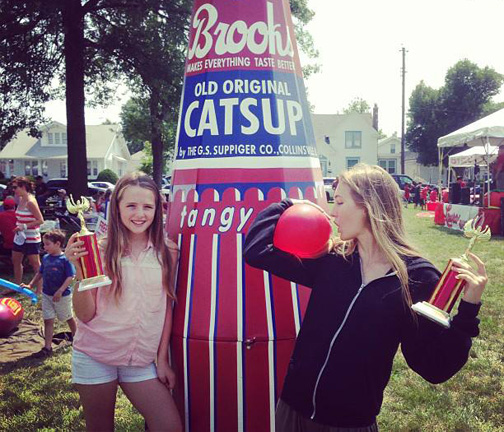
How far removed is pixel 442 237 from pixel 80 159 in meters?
10.2

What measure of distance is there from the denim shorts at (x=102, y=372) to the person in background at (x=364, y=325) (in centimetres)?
78

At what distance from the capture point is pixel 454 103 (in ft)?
148

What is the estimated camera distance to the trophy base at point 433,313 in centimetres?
179

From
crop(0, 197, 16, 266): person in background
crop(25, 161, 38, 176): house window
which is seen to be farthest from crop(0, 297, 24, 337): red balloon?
crop(25, 161, 38, 176): house window

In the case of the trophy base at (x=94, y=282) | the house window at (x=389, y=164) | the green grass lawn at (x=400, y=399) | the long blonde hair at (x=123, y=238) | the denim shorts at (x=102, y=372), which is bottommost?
the green grass lawn at (x=400, y=399)

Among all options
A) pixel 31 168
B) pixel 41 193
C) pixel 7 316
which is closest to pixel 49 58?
pixel 41 193

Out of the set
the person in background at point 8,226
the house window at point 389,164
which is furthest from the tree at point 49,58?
the house window at point 389,164

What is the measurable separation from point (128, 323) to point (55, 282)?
10.1 feet

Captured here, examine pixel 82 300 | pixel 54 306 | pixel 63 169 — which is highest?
pixel 63 169

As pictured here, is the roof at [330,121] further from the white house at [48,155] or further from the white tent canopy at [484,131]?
the white tent canopy at [484,131]

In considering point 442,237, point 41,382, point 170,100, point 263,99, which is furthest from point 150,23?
point 263,99

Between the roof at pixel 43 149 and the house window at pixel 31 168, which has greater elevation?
the roof at pixel 43 149

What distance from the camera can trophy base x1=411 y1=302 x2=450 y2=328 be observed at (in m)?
1.79

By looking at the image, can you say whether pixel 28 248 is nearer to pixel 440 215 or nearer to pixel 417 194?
pixel 440 215
